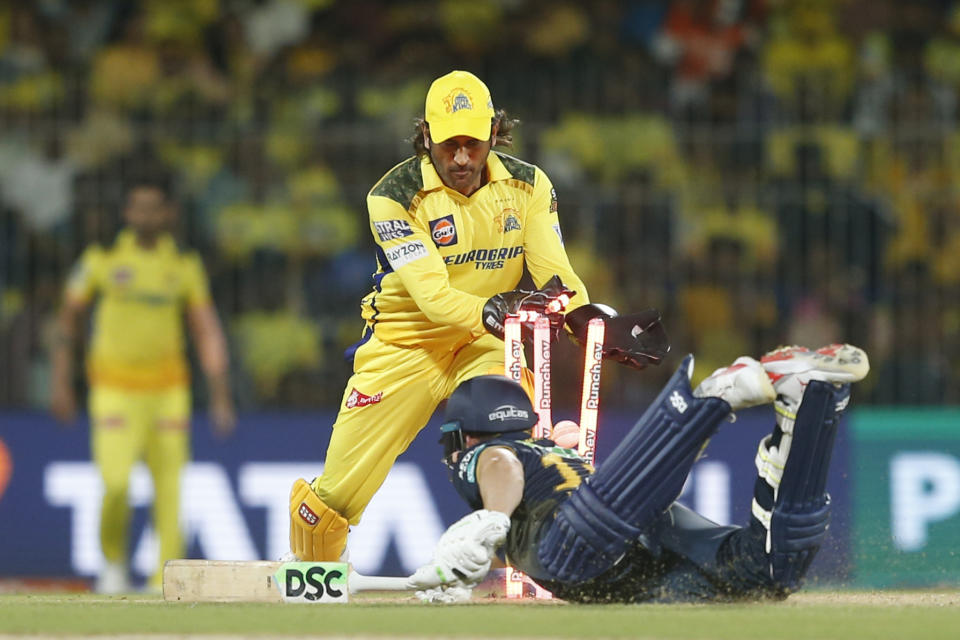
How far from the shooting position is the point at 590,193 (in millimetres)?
11453

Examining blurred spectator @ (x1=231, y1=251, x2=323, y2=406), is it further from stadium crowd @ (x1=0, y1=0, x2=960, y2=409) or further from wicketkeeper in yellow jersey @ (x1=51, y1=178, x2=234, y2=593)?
wicketkeeper in yellow jersey @ (x1=51, y1=178, x2=234, y2=593)

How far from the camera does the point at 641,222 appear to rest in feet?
37.4

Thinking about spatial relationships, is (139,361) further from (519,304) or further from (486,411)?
(486,411)

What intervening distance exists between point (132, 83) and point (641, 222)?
3946 millimetres

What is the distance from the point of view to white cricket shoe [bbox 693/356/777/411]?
211 inches

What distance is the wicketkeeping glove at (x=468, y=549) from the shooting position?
5.69 meters

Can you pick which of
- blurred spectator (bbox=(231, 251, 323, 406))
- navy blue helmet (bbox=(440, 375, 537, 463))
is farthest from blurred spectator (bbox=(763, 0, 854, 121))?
navy blue helmet (bbox=(440, 375, 537, 463))

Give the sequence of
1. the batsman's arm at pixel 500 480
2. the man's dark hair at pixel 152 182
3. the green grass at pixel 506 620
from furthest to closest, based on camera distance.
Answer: the man's dark hair at pixel 152 182, the batsman's arm at pixel 500 480, the green grass at pixel 506 620

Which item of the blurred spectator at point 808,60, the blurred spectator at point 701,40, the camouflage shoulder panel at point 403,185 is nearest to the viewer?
the camouflage shoulder panel at point 403,185

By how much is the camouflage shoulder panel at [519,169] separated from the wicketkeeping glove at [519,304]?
2.01 ft

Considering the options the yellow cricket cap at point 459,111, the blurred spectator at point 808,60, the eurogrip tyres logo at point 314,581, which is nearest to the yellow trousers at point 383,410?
the yellow cricket cap at point 459,111

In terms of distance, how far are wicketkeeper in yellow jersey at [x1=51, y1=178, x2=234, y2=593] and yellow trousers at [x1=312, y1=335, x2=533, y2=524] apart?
3.66 m

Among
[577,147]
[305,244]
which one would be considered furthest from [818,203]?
[305,244]

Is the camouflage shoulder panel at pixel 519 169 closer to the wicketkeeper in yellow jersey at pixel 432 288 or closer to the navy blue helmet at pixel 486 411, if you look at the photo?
the wicketkeeper in yellow jersey at pixel 432 288
